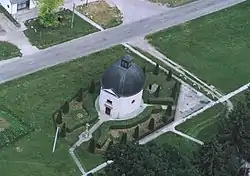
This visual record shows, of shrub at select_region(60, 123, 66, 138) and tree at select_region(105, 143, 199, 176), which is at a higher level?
tree at select_region(105, 143, 199, 176)

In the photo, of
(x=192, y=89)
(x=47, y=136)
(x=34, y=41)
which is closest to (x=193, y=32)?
(x=192, y=89)

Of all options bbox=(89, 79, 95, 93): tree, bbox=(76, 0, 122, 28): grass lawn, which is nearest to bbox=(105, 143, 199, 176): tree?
bbox=(89, 79, 95, 93): tree

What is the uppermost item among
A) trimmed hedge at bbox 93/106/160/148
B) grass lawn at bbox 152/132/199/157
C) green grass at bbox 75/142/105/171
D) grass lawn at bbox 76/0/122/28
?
grass lawn at bbox 76/0/122/28

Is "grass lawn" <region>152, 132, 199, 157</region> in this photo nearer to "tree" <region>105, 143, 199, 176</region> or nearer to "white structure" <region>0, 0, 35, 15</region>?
"tree" <region>105, 143, 199, 176</region>

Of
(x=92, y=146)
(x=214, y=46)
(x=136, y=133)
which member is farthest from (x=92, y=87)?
(x=214, y=46)

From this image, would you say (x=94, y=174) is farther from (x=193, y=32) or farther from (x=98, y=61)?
(x=193, y=32)
